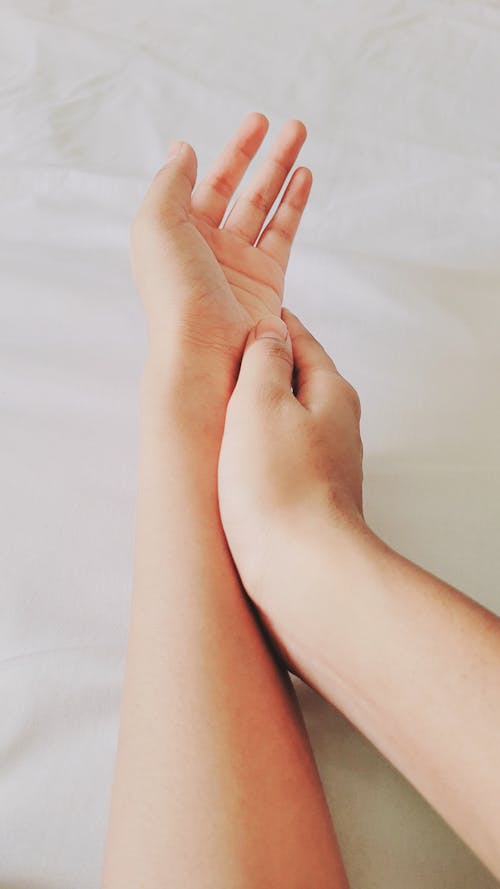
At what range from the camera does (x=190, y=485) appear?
1.82 ft

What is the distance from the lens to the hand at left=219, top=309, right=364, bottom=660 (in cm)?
50

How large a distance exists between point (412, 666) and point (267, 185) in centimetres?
61

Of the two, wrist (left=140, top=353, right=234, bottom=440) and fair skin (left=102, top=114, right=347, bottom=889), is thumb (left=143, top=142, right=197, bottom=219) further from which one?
wrist (left=140, top=353, right=234, bottom=440)

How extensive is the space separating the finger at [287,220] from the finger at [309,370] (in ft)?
0.41

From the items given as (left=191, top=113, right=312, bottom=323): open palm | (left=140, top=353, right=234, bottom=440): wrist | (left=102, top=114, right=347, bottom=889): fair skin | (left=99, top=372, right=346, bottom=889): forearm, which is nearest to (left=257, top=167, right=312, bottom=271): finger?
(left=191, top=113, right=312, bottom=323): open palm

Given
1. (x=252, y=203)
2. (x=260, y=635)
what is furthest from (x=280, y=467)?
(x=252, y=203)

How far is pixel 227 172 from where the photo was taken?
86 centimetres

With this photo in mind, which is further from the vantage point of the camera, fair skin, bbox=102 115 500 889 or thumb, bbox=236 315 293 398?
thumb, bbox=236 315 293 398

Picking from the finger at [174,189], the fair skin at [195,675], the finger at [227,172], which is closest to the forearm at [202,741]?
the fair skin at [195,675]

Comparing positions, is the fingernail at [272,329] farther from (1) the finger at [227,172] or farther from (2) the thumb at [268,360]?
(1) the finger at [227,172]

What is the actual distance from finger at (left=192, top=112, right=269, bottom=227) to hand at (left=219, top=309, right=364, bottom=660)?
0.92 feet

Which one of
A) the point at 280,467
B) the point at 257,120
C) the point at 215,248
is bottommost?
the point at 280,467

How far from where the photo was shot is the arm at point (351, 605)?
0.39 metres

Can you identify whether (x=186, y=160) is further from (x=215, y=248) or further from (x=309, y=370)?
(x=309, y=370)
